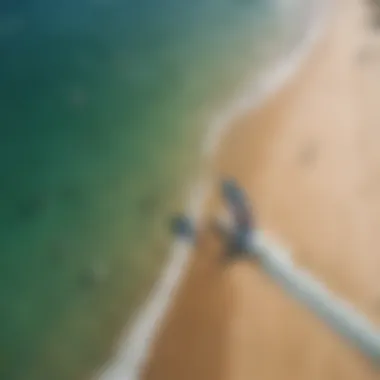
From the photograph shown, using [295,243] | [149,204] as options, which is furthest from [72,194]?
[295,243]

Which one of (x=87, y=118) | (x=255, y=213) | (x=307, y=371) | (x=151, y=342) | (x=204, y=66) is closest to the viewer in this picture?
(x=307, y=371)

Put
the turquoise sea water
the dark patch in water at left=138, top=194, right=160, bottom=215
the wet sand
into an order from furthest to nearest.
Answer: the dark patch in water at left=138, top=194, right=160, bottom=215, the turquoise sea water, the wet sand

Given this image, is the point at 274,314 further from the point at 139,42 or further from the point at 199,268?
the point at 139,42

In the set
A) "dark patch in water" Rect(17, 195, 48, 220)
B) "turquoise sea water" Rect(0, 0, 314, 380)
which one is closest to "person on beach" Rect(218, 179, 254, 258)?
"turquoise sea water" Rect(0, 0, 314, 380)

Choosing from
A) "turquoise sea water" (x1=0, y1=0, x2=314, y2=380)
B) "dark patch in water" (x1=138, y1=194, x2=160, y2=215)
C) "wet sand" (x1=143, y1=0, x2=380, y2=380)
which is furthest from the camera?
"dark patch in water" (x1=138, y1=194, x2=160, y2=215)

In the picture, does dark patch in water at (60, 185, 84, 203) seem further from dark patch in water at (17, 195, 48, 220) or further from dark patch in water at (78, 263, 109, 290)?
dark patch in water at (78, 263, 109, 290)

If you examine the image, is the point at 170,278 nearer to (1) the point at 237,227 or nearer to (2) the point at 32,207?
(1) the point at 237,227

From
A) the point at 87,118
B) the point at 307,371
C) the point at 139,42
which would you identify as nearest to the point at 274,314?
the point at 307,371
